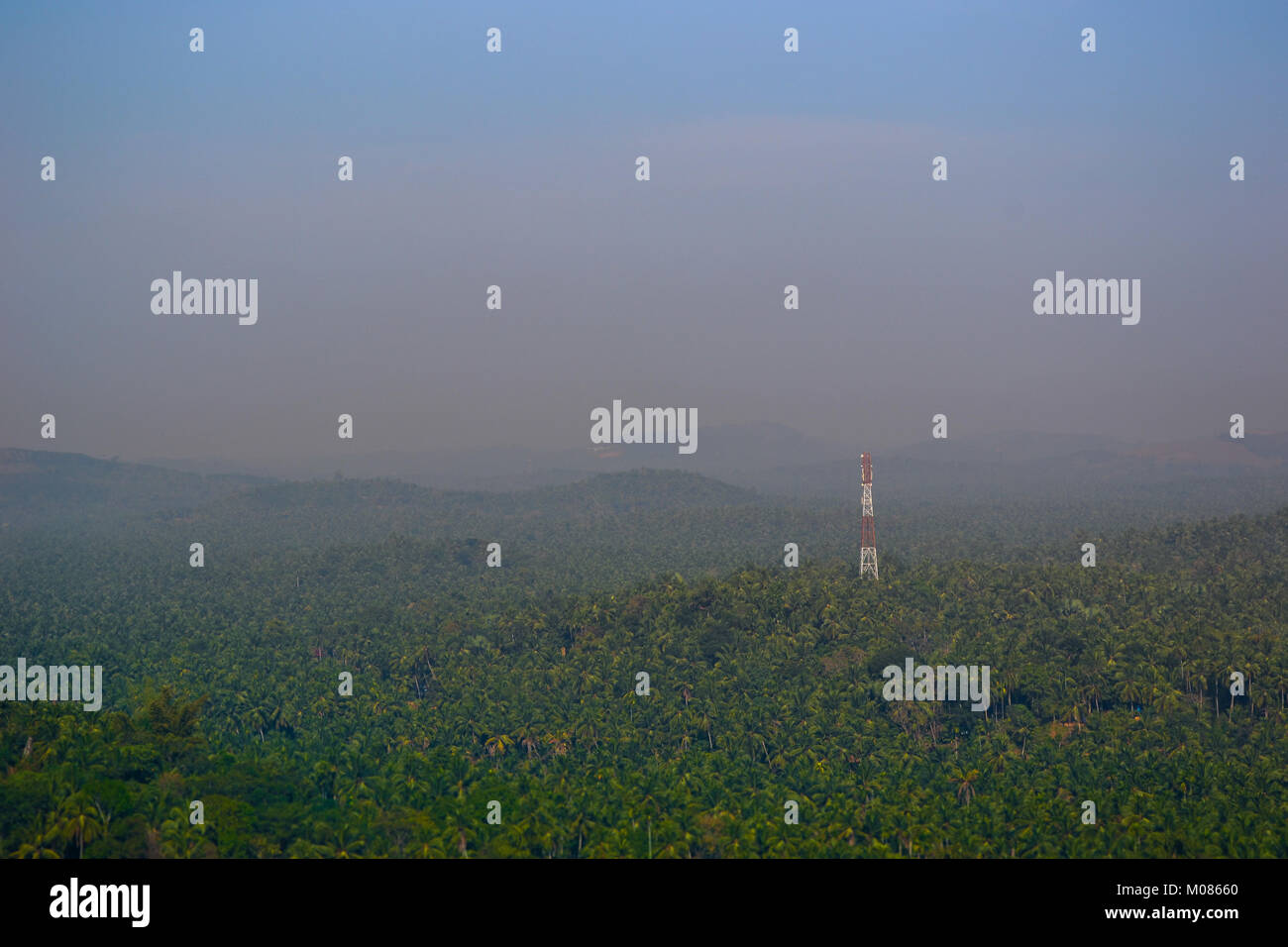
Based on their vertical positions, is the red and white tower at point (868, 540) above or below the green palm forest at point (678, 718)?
above

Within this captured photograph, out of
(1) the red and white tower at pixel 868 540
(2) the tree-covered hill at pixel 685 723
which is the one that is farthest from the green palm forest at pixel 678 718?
(1) the red and white tower at pixel 868 540

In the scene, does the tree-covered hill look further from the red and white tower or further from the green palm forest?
the red and white tower

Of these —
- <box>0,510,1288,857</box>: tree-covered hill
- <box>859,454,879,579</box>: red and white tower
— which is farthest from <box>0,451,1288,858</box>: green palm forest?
<box>859,454,879,579</box>: red and white tower

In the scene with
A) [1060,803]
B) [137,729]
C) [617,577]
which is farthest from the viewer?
[617,577]

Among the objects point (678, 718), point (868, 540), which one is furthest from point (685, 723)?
point (868, 540)

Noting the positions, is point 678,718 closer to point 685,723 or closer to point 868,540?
point 685,723

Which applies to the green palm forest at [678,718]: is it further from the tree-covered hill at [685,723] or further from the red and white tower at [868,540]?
the red and white tower at [868,540]
